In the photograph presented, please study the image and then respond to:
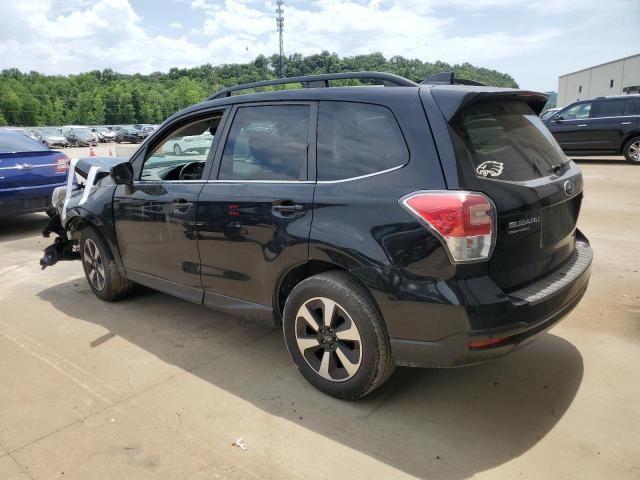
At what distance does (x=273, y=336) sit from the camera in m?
3.98

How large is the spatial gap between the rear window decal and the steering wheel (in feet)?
6.51

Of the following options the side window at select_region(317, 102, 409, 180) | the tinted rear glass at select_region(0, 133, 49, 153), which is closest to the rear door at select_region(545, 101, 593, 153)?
the tinted rear glass at select_region(0, 133, 49, 153)

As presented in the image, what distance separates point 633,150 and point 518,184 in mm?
13062

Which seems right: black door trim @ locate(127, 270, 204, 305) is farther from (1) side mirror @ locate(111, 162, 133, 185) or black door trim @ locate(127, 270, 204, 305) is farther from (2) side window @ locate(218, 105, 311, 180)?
(2) side window @ locate(218, 105, 311, 180)

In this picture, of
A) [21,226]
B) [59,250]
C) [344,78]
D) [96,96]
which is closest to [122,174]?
[59,250]

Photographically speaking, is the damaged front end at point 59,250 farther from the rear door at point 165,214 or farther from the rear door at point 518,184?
the rear door at point 518,184

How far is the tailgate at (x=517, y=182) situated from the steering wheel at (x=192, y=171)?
1951 mm

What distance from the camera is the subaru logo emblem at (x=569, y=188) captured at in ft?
9.72

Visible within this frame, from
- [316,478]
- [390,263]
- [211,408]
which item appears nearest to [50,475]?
[211,408]

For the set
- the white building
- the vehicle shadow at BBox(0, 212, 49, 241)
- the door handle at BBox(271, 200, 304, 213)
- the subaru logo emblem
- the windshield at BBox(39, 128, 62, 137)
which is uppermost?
the white building

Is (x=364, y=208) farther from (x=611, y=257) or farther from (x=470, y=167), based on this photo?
(x=611, y=257)

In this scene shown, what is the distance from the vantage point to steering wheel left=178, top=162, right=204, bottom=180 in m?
3.77

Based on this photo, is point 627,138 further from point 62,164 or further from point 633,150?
point 62,164

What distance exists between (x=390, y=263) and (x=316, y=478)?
107 cm
